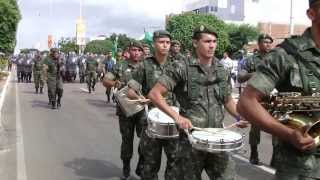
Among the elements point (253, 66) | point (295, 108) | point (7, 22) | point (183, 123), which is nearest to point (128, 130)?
point (253, 66)

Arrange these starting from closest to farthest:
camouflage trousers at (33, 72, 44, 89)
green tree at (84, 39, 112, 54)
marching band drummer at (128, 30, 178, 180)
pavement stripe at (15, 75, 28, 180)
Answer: marching band drummer at (128, 30, 178, 180)
pavement stripe at (15, 75, 28, 180)
camouflage trousers at (33, 72, 44, 89)
green tree at (84, 39, 112, 54)

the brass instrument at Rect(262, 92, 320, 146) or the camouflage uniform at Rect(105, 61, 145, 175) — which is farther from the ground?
the brass instrument at Rect(262, 92, 320, 146)

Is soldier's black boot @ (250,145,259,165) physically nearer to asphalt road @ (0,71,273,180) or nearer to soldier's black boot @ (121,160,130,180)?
asphalt road @ (0,71,273,180)

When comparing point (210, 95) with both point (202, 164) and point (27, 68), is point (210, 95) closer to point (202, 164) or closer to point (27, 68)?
point (202, 164)

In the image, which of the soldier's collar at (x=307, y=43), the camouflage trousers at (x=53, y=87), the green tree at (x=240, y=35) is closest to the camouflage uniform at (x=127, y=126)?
the soldier's collar at (x=307, y=43)

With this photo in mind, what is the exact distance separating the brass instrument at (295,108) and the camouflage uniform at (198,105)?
1838mm

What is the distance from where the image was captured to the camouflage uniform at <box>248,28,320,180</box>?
299cm

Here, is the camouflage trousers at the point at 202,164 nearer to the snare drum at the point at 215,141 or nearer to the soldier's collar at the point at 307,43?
the snare drum at the point at 215,141

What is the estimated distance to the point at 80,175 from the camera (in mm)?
8305

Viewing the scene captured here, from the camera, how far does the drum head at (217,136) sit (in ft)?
14.8

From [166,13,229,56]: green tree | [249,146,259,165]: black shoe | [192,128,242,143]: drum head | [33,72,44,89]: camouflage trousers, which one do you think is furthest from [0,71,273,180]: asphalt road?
[166,13,229,56]: green tree

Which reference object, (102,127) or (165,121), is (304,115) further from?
(102,127)

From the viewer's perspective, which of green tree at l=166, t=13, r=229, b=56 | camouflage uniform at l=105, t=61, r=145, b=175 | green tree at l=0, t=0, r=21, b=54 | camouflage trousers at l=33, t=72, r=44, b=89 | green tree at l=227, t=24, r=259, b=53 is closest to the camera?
camouflage uniform at l=105, t=61, r=145, b=175

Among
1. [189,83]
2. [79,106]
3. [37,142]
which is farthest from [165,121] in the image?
[79,106]
